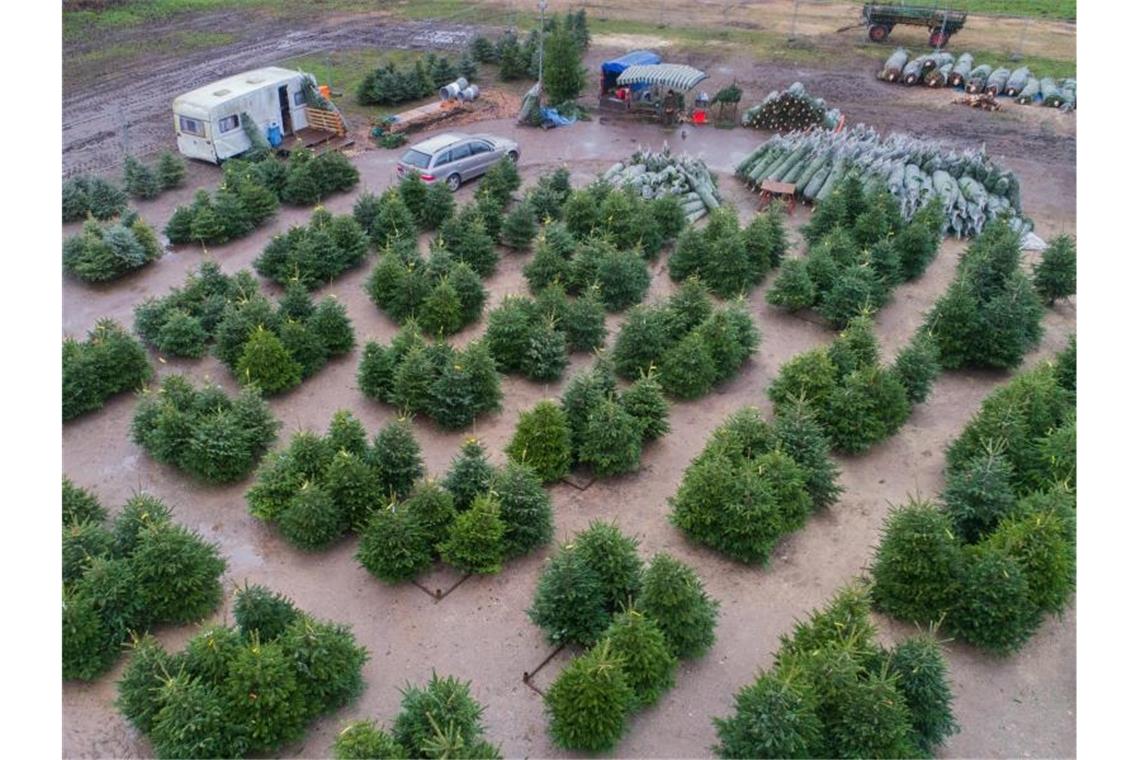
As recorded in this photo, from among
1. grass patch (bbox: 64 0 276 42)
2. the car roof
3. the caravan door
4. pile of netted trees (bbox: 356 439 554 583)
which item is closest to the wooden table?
the car roof

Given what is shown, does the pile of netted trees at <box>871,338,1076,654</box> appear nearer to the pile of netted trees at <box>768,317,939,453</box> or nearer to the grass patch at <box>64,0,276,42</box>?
the pile of netted trees at <box>768,317,939,453</box>

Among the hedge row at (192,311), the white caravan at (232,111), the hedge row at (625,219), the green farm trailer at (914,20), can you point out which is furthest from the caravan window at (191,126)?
the green farm trailer at (914,20)

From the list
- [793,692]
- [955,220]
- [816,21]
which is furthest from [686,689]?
[816,21]

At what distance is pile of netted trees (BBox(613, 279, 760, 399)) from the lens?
1612 centimetres

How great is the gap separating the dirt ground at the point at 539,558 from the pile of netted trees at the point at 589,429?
1.59 ft

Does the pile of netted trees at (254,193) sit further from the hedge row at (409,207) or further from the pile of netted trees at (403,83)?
the pile of netted trees at (403,83)

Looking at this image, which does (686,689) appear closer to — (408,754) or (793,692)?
(793,692)

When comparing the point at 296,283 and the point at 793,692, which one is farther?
the point at 296,283

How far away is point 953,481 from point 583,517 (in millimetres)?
5607

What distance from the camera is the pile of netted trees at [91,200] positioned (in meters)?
22.5

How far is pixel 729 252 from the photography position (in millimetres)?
19609

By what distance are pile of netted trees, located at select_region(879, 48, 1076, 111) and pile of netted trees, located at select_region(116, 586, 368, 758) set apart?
34.3 m

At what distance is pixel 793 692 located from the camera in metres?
9.16

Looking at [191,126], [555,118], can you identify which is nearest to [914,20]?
[555,118]
